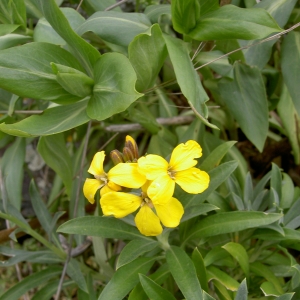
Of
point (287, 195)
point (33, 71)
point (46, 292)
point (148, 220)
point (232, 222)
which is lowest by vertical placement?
point (46, 292)

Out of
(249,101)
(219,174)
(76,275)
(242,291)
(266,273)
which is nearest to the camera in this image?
(242,291)

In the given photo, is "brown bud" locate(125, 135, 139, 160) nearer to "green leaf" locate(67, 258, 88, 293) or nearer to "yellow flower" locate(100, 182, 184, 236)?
"yellow flower" locate(100, 182, 184, 236)

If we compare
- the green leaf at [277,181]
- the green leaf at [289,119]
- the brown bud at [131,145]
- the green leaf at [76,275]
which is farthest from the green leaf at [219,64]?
the green leaf at [76,275]

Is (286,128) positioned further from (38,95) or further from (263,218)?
(38,95)

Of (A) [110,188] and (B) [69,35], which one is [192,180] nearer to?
(A) [110,188]

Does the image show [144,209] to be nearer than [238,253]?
Yes

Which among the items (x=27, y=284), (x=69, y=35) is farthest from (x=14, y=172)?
(x=69, y=35)

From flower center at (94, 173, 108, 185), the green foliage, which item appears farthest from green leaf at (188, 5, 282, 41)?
flower center at (94, 173, 108, 185)
